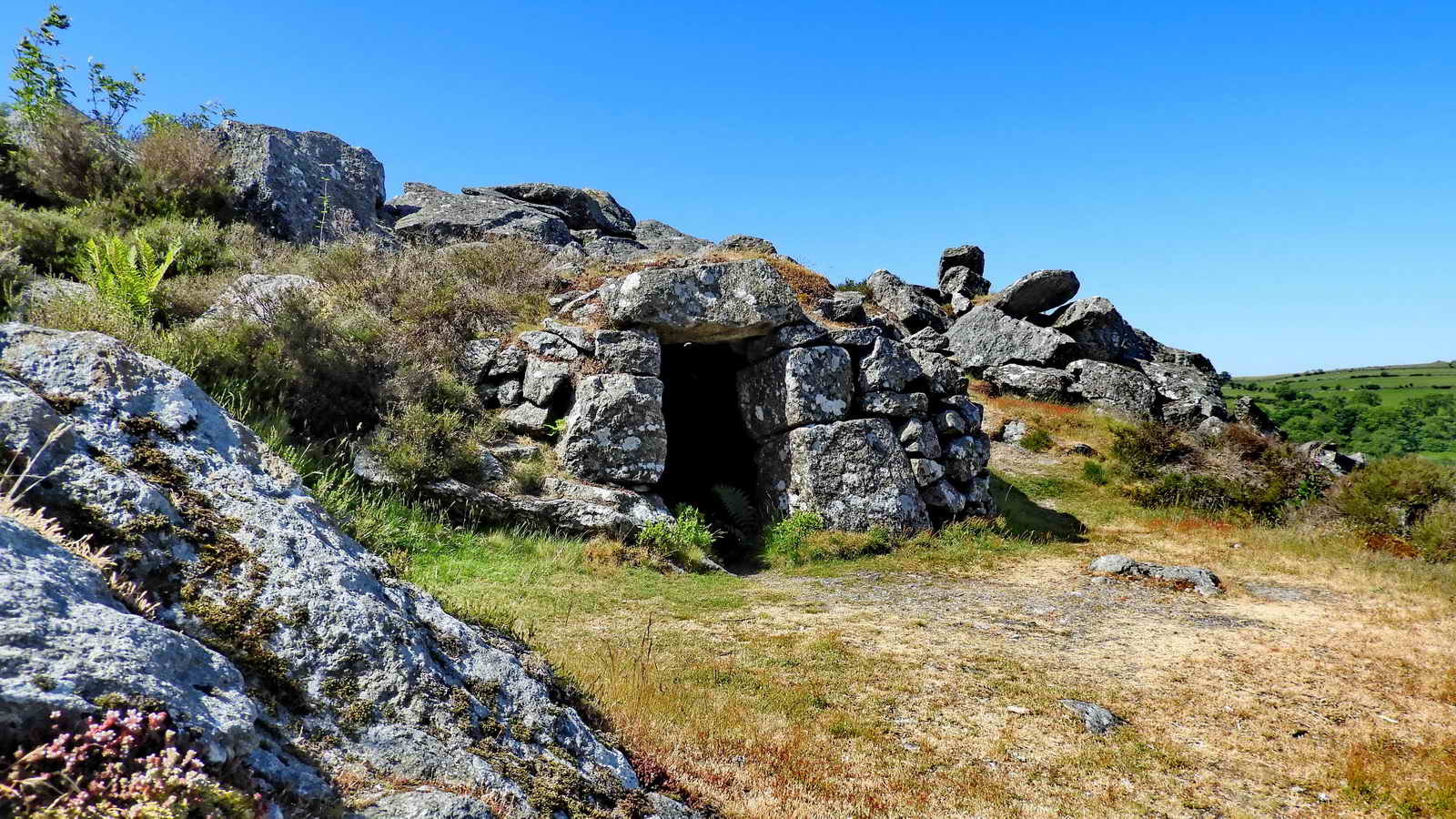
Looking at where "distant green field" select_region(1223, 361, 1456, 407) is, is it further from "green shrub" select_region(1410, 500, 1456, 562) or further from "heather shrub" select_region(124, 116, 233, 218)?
"heather shrub" select_region(124, 116, 233, 218)

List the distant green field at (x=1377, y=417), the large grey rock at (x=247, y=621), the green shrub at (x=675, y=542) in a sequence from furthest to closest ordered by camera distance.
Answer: the distant green field at (x=1377, y=417)
the green shrub at (x=675, y=542)
the large grey rock at (x=247, y=621)

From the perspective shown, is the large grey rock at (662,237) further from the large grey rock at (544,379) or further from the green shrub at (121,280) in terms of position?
the green shrub at (121,280)

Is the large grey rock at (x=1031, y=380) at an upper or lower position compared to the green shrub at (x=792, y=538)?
upper

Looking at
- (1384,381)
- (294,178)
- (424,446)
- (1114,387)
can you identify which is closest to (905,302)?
(1114,387)

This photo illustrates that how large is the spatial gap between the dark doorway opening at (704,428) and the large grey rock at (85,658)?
12.5 meters

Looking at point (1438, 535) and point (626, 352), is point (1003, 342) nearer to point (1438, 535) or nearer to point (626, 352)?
point (1438, 535)

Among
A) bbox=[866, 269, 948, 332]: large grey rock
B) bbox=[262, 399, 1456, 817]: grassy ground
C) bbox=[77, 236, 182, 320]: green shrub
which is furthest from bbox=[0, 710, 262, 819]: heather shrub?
bbox=[866, 269, 948, 332]: large grey rock

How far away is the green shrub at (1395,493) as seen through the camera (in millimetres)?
14156

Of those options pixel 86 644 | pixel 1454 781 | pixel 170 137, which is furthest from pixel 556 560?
pixel 170 137

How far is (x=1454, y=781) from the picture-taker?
5.34 meters

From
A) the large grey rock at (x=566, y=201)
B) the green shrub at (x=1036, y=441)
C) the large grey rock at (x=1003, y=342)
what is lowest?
the green shrub at (x=1036, y=441)

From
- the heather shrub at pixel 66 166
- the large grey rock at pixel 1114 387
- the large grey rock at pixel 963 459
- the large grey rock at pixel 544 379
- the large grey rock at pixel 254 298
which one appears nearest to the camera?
the large grey rock at pixel 254 298

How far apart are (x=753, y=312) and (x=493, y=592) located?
24.6 ft

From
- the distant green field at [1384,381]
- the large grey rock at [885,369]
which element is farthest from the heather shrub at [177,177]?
the distant green field at [1384,381]
